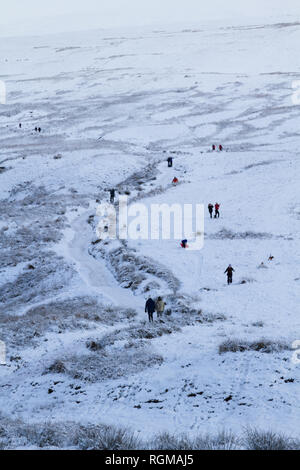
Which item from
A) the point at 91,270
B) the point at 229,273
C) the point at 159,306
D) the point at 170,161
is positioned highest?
the point at 170,161

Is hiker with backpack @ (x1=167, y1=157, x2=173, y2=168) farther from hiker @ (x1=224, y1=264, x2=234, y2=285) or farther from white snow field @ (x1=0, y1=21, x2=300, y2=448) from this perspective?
hiker @ (x1=224, y1=264, x2=234, y2=285)

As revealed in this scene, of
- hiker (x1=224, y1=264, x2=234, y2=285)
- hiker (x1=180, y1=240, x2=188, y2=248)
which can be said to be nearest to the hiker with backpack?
hiker (x1=180, y1=240, x2=188, y2=248)

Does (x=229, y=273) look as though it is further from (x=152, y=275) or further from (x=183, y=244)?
(x=183, y=244)

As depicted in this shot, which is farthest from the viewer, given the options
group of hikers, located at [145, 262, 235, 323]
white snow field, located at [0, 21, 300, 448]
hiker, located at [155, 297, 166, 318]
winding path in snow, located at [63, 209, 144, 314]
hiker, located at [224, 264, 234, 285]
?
hiker, located at [224, 264, 234, 285]

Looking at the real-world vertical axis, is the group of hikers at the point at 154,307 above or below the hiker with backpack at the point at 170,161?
below

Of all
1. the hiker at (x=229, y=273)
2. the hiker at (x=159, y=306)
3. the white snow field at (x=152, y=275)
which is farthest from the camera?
the hiker at (x=229, y=273)

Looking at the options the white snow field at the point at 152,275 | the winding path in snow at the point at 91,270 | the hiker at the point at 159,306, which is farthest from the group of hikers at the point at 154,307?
the winding path in snow at the point at 91,270

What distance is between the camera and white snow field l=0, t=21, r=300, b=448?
1336cm

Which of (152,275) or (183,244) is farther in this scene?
(183,244)

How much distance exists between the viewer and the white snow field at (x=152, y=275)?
13359mm

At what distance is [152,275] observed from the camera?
1096 inches

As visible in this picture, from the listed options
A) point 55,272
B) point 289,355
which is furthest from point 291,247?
point 289,355

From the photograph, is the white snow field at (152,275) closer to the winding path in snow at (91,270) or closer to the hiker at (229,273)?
the winding path in snow at (91,270)

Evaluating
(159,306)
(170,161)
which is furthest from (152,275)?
(170,161)
